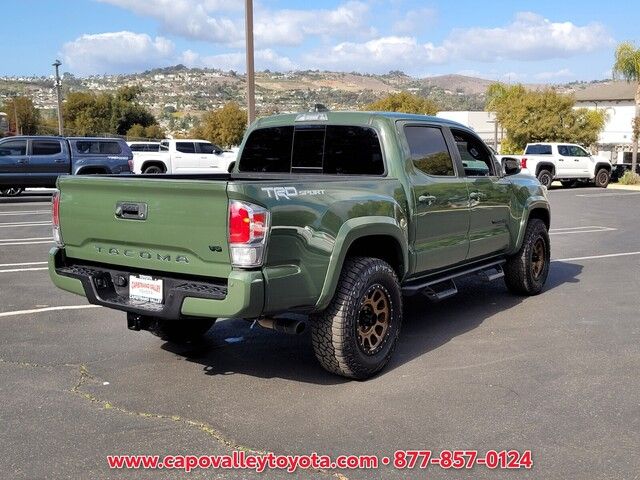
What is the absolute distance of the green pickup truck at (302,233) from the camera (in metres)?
4.19

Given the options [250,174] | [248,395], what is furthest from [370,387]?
[250,174]

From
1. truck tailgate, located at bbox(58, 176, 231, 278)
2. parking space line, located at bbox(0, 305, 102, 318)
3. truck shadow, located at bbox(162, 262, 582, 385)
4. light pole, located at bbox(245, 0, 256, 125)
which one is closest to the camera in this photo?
truck tailgate, located at bbox(58, 176, 231, 278)

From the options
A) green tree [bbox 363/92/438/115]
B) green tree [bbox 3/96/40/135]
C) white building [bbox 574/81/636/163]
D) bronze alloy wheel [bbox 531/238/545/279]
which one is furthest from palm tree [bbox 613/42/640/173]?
green tree [bbox 3/96/40/135]

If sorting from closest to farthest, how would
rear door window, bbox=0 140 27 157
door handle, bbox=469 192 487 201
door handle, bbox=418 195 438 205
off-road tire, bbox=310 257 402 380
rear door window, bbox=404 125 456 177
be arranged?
off-road tire, bbox=310 257 402 380 < door handle, bbox=418 195 438 205 < rear door window, bbox=404 125 456 177 < door handle, bbox=469 192 487 201 < rear door window, bbox=0 140 27 157

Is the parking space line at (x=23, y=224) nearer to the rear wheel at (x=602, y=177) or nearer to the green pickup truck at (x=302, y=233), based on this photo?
the green pickup truck at (x=302, y=233)

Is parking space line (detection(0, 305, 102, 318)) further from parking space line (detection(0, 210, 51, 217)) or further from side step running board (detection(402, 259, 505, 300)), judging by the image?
parking space line (detection(0, 210, 51, 217))

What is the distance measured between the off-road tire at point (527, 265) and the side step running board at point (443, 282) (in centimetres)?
65

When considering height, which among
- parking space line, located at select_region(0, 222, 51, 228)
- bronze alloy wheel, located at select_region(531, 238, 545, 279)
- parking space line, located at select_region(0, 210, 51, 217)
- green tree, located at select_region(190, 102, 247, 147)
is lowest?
parking space line, located at select_region(0, 210, 51, 217)

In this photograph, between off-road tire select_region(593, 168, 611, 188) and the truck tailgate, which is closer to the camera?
the truck tailgate

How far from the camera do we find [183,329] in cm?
586

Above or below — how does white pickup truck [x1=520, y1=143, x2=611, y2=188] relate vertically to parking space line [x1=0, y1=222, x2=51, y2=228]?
above

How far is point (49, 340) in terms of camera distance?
19.6 feet

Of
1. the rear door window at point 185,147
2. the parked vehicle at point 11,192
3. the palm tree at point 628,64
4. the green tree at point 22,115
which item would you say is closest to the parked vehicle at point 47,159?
the parked vehicle at point 11,192

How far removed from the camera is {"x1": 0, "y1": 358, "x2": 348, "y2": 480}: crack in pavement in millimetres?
3822
